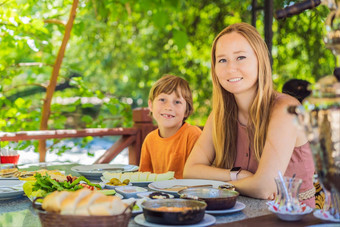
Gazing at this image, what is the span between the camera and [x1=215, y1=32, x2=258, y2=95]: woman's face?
6.51 ft

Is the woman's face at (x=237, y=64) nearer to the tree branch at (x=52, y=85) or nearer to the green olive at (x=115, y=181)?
the green olive at (x=115, y=181)

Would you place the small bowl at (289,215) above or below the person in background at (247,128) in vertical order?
below

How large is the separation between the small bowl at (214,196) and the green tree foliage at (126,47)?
29.5 inches

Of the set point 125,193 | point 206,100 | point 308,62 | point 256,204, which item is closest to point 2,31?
point 125,193

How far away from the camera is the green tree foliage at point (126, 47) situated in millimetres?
3783

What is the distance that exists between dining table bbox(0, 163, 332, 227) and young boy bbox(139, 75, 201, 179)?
1.24 metres

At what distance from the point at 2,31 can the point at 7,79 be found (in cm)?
58

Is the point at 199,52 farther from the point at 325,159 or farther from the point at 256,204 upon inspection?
the point at 325,159

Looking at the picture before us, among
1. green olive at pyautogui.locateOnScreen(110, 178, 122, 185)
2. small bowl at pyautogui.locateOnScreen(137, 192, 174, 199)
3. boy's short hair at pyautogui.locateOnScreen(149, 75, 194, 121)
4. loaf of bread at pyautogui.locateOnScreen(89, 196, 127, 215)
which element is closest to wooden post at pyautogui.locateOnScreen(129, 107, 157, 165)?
boy's short hair at pyautogui.locateOnScreen(149, 75, 194, 121)

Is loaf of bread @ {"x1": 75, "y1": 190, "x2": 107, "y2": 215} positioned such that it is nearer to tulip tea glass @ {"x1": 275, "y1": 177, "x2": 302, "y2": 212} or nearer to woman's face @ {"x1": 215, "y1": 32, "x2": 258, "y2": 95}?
tulip tea glass @ {"x1": 275, "y1": 177, "x2": 302, "y2": 212}

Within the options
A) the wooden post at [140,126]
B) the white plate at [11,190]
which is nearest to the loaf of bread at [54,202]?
the white plate at [11,190]

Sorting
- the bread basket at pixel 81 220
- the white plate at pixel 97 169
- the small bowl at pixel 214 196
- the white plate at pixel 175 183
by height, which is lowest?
the white plate at pixel 97 169

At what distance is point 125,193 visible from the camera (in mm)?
1612

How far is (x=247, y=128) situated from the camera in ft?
6.98
